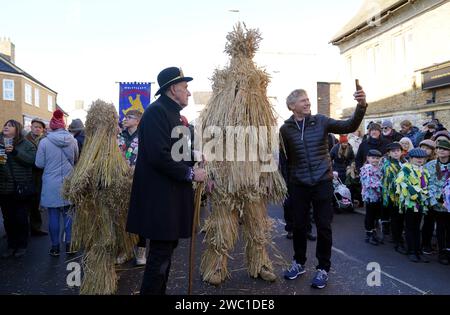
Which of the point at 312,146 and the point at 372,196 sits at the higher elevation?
the point at 312,146

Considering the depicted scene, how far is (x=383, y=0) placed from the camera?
1673 cm

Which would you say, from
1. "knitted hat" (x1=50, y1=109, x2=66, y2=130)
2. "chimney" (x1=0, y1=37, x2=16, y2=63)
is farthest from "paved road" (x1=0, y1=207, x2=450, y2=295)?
"chimney" (x1=0, y1=37, x2=16, y2=63)

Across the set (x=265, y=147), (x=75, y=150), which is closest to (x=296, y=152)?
(x=265, y=147)

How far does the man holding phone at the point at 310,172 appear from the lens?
3889 mm

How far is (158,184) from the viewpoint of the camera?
2912 mm

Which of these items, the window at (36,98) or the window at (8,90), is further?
the window at (36,98)

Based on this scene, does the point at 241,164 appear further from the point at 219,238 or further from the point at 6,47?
the point at 6,47

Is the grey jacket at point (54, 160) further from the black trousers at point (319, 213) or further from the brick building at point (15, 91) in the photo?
the brick building at point (15, 91)

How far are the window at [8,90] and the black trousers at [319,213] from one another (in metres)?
31.8

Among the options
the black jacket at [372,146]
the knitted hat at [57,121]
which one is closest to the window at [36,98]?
the knitted hat at [57,121]

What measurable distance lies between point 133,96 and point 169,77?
6648 mm

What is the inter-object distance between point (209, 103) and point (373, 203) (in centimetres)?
320

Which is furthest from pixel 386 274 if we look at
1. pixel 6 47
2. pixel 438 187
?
pixel 6 47

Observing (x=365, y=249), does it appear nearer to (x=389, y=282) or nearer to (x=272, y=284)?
(x=389, y=282)
